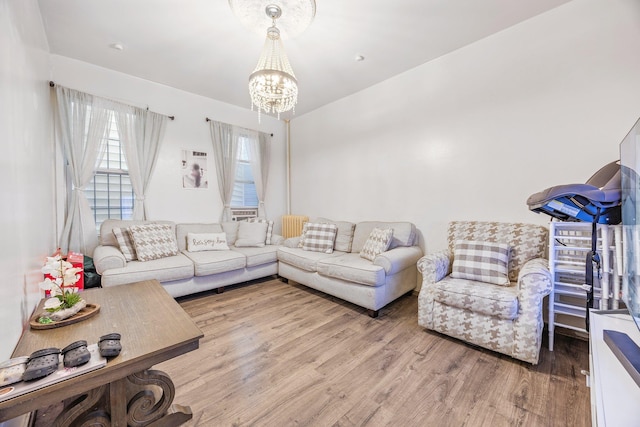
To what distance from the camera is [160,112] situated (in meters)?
3.53

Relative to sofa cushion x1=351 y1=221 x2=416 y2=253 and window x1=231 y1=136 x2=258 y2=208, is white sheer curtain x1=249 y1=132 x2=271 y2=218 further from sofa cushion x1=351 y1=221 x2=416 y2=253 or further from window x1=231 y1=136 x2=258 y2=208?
sofa cushion x1=351 y1=221 x2=416 y2=253

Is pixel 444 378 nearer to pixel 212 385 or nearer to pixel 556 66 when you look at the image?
pixel 212 385

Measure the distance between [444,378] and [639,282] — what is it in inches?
46.3

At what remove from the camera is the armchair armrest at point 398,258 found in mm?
2543

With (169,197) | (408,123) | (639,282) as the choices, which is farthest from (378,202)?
(169,197)

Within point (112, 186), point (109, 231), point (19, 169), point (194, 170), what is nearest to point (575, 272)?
point (19, 169)

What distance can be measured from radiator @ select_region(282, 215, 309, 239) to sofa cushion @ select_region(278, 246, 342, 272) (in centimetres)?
86

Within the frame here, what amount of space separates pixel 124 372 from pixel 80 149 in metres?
3.16

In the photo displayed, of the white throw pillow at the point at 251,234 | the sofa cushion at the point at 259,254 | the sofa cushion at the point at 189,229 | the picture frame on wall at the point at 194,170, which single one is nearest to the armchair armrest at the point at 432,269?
the sofa cushion at the point at 259,254

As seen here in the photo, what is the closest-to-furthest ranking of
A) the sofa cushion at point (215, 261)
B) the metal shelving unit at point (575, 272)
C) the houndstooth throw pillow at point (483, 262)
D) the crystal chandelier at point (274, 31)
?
1. the metal shelving unit at point (575, 272)
2. the crystal chandelier at point (274, 31)
3. the houndstooth throw pillow at point (483, 262)
4. the sofa cushion at point (215, 261)

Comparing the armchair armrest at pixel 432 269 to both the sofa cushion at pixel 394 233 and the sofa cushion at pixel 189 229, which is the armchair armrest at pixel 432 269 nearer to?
the sofa cushion at pixel 394 233

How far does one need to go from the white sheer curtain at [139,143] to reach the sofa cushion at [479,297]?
3694 millimetres

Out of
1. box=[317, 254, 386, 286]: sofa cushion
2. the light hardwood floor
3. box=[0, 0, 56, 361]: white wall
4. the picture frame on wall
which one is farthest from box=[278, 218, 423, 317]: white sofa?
box=[0, 0, 56, 361]: white wall

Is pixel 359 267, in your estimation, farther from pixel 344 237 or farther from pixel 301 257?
pixel 344 237
